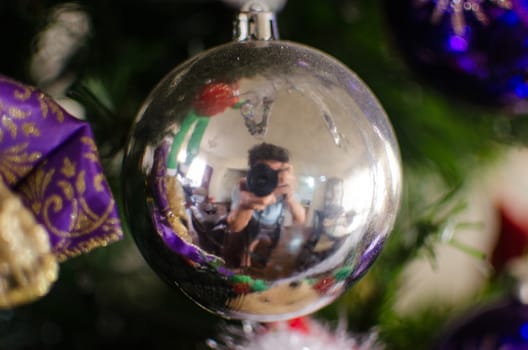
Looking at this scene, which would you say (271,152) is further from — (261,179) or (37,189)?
(37,189)

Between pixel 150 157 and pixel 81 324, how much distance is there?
13.5 inches

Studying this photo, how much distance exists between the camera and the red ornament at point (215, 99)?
302 mm

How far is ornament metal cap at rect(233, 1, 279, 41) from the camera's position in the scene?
357 millimetres

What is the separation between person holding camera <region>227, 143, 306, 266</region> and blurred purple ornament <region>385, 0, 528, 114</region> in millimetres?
217

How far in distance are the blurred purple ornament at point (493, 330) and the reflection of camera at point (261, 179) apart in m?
0.31

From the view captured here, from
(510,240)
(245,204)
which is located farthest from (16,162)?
(510,240)

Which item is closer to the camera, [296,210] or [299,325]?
[296,210]

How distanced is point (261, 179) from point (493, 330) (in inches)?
12.3

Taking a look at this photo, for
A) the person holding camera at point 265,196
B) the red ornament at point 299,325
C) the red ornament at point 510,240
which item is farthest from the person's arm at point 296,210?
the red ornament at point 510,240

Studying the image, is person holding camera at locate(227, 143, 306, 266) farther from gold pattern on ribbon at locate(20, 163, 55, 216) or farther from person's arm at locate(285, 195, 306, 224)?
gold pattern on ribbon at locate(20, 163, 55, 216)

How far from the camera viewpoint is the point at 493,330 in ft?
1.69

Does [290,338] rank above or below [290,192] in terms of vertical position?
below

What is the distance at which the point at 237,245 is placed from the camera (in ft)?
0.98

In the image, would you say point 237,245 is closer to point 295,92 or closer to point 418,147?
point 295,92
